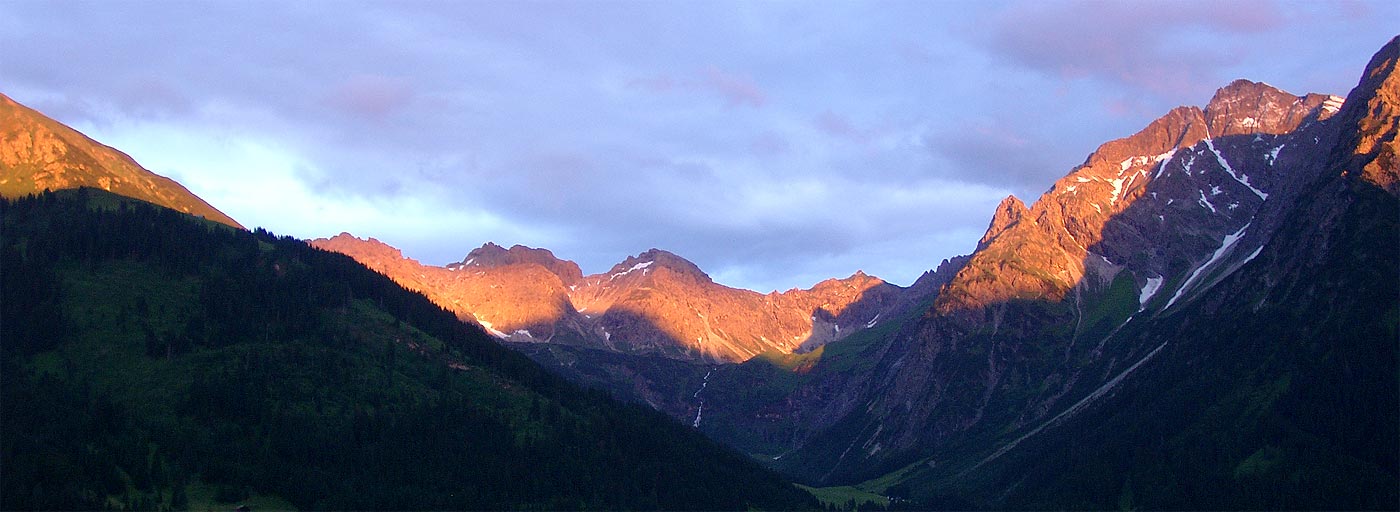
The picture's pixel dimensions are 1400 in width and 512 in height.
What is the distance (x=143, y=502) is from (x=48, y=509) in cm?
1416

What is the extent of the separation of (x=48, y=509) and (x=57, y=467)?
11.0 m

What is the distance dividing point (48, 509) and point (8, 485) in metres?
8.59

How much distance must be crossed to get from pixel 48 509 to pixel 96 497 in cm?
798

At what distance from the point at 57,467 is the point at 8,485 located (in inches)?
318

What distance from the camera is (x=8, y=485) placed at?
192625mm

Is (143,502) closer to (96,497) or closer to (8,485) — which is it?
(96,497)

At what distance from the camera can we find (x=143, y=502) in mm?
199875

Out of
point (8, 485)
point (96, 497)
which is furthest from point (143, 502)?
point (8, 485)

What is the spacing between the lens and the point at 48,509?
19012 centimetres

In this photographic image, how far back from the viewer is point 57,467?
199 metres

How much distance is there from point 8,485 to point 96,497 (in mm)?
12678
